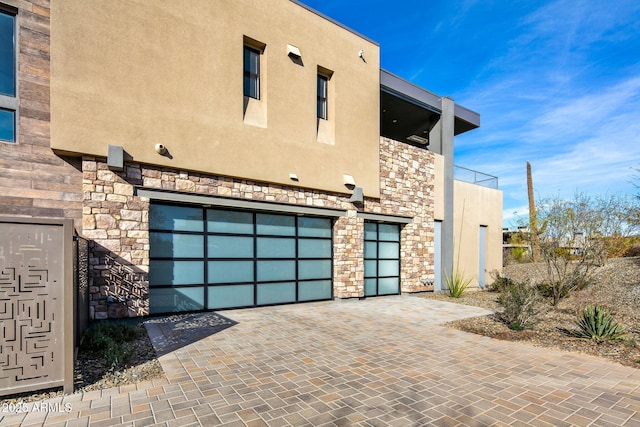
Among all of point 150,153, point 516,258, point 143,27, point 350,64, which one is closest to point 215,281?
point 150,153

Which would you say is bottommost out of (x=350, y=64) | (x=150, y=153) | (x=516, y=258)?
(x=516, y=258)

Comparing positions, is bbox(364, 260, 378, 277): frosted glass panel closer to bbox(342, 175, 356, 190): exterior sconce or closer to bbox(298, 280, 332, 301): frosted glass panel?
bbox(298, 280, 332, 301): frosted glass panel

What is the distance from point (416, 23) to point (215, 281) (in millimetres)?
12238

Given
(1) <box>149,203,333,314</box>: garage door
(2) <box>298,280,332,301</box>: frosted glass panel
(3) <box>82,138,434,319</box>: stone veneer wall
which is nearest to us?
(3) <box>82,138,434,319</box>: stone veneer wall

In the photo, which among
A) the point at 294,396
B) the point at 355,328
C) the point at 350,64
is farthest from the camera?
the point at 350,64

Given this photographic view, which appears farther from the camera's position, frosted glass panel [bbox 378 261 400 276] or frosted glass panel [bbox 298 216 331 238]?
frosted glass panel [bbox 378 261 400 276]

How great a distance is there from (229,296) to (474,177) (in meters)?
12.6

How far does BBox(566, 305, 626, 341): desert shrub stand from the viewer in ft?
20.2

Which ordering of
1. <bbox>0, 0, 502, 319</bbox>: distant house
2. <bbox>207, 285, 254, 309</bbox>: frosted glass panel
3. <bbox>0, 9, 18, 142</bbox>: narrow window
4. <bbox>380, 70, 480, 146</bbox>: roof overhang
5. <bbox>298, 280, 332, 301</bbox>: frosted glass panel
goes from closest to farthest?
<bbox>0, 9, 18, 142</bbox>: narrow window < <bbox>0, 0, 502, 319</bbox>: distant house < <bbox>207, 285, 254, 309</bbox>: frosted glass panel < <bbox>298, 280, 332, 301</bbox>: frosted glass panel < <bbox>380, 70, 480, 146</bbox>: roof overhang

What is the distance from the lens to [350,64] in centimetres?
1098

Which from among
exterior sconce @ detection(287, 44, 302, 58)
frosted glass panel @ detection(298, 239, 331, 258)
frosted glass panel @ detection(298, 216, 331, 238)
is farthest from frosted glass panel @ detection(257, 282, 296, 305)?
exterior sconce @ detection(287, 44, 302, 58)

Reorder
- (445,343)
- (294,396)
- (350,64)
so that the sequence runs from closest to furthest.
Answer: (294,396) < (445,343) < (350,64)

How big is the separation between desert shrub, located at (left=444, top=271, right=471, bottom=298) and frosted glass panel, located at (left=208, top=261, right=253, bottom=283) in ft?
26.0

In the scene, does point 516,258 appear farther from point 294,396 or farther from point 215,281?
point 294,396
